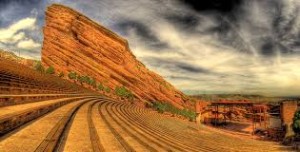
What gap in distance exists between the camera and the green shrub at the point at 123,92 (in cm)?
5828

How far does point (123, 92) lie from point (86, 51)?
13.6 meters

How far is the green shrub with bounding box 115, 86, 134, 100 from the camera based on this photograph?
58281 millimetres

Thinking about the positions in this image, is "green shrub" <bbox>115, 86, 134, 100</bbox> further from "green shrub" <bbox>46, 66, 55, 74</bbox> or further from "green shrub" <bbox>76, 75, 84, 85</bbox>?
"green shrub" <bbox>46, 66, 55, 74</bbox>

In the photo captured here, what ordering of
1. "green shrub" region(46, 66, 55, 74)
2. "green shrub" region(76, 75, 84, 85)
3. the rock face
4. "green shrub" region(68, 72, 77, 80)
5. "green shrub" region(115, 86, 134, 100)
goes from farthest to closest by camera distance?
the rock face, "green shrub" region(115, 86, 134, 100), "green shrub" region(68, 72, 77, 80), "green shrub" region(76, 75, 84, 85), "green shrub" region(46, 66, 55, 74)

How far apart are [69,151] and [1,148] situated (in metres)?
1.06

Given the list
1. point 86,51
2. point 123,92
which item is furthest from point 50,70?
point 123,92

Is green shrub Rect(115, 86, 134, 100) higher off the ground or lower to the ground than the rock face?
lower

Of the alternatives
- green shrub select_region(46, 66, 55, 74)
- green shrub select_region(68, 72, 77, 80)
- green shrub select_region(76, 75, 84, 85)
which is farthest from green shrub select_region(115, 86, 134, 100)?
green shrub select_region(46, 66, 55, 74)

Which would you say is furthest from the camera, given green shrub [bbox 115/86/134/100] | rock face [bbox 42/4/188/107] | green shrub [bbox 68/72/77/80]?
rock face [bbox 42/4/188/107]

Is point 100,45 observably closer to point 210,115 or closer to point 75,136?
point 210,115

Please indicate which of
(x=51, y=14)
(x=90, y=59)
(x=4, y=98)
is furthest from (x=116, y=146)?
(x=51, y=14)

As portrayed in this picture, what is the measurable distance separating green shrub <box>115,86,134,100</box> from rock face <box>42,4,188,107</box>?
2.80 m

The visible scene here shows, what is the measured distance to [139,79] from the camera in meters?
67.4

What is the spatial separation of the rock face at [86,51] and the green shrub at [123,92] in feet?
9.18
